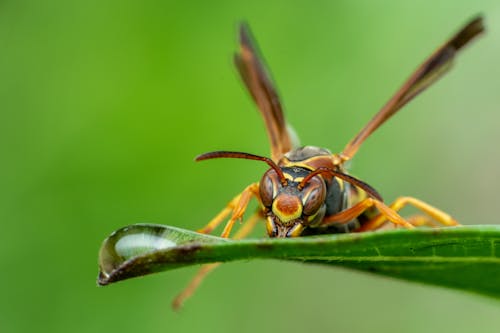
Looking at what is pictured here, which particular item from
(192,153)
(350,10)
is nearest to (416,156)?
(350,10)

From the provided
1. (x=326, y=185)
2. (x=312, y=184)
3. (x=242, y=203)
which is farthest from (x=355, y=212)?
(x=242, y=203)

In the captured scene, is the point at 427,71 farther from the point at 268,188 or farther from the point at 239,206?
the point at 239,206

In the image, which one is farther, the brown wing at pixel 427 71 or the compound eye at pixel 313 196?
the brown wing at pixel 427 71

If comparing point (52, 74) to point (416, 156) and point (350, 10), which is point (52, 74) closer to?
point (350, 10)

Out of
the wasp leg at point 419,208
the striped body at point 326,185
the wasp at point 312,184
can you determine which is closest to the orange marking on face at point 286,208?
the wasp at point 312,184

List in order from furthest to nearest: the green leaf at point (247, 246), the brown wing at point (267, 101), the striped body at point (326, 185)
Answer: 1. the brown wing at point (267, 101)
2. the striped body at point (326, 185)
3. the green leaf at point (247, 246)

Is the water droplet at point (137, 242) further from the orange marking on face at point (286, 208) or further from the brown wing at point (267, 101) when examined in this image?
the brown wing at point (267, 101)

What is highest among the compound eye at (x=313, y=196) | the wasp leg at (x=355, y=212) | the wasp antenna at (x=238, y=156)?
the wasp antenna at (x=238, y=156)

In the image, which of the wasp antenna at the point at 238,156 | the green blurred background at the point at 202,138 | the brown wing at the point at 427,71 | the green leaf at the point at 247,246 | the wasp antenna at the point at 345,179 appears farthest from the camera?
the green blurred background at the point at 202,138
